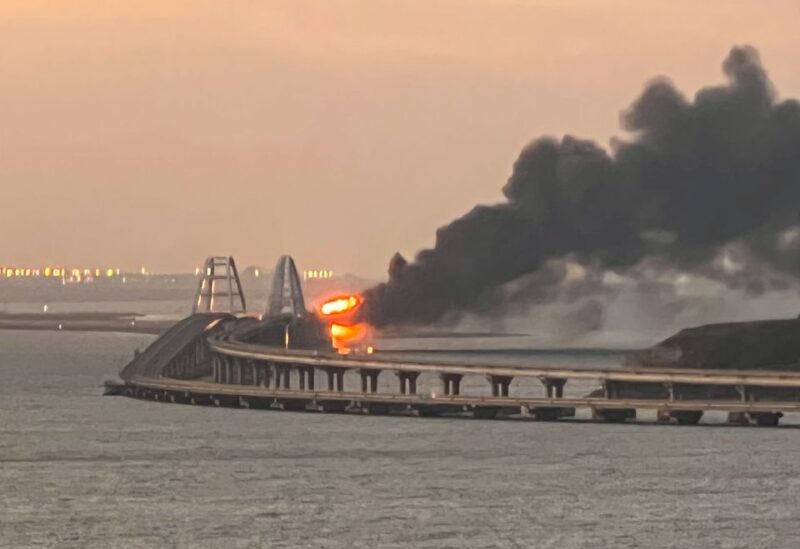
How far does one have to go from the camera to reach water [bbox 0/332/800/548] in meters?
82.5

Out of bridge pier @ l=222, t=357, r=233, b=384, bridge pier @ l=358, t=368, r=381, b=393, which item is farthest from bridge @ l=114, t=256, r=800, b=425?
bridge pier @ l=222, t=357, r=233, b=384

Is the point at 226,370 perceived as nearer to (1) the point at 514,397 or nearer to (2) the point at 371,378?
(2) the point at 371,378

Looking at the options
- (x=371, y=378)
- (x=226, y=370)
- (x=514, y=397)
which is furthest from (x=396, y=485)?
(x=226, y=370)

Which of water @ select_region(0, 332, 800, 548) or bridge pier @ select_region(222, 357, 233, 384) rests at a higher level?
bridge pier @ select_region(222, 357, 233, 384)

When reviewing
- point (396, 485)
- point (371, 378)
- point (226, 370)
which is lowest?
point (396, 485)

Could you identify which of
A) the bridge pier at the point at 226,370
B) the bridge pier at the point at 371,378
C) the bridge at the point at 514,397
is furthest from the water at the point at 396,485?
the bridge pier at the point at 226,370

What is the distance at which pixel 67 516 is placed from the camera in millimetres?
88438

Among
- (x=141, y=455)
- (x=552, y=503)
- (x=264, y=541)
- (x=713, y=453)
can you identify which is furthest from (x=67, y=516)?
(x=713, y=453)

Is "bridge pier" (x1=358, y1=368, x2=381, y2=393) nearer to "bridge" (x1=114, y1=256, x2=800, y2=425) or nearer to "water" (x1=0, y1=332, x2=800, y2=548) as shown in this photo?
"bridge" (x1=114, y1=256, x2=800, y2=425)

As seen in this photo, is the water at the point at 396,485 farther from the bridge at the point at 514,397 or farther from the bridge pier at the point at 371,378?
the bridge pier at the point at 371,378

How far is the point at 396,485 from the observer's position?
3863 inches

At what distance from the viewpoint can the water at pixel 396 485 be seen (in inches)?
3248

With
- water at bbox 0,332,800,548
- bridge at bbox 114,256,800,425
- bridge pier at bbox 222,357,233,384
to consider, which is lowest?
water at bbox 0,332,800,548

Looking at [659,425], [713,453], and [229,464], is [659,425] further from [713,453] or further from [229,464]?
[229,464]
